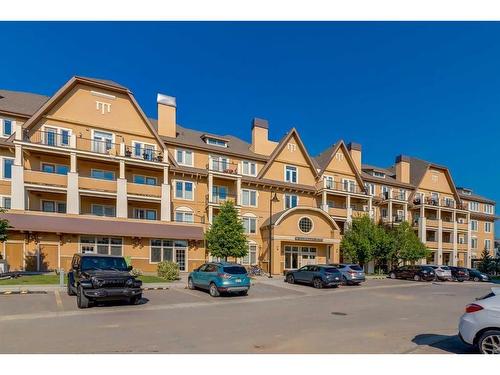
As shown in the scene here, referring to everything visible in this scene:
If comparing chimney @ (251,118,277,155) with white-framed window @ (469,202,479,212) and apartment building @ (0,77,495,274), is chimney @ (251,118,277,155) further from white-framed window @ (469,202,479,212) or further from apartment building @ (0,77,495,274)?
white-framed window @ (469,202,479,212)

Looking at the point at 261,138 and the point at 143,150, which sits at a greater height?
the point at 261,138

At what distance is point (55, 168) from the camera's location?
2898 cm

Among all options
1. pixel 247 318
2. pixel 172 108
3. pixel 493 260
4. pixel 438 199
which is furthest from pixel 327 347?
pixel 493 260

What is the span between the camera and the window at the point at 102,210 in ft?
98.9

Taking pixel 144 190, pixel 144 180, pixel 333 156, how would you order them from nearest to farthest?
pixel 144 190 → pixel 144 180 → pixel 333 156

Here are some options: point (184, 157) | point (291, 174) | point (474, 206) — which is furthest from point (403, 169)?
point (184, 157)

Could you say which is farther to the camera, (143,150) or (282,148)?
(282,148)

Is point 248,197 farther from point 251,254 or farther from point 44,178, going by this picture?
point 44,178

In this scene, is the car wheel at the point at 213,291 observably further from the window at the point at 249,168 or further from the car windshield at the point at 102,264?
the window at the point at 249,168

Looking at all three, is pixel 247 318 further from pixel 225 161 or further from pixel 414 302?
pixel 225 161

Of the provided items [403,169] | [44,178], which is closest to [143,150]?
[44,178]

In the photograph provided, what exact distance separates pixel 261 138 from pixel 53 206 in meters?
21.6

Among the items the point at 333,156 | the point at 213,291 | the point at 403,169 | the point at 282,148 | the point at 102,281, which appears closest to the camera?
the point at 102,281

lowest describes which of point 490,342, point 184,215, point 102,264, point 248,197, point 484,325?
point 102,264
